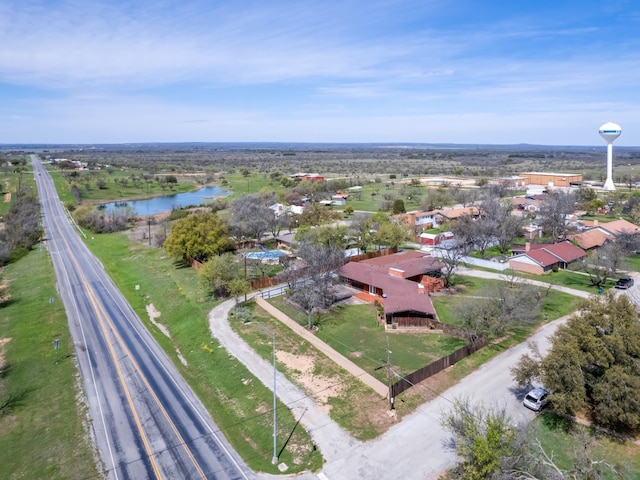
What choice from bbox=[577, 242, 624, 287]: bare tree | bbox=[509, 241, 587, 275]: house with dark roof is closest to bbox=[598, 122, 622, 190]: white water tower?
bbox=[509, 241, 587, 275]: house with dark roof

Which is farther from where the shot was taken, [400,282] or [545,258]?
[545,258]

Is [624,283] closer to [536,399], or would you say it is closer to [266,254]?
[536,399]

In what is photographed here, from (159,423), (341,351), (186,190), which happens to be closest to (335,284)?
(341,351)

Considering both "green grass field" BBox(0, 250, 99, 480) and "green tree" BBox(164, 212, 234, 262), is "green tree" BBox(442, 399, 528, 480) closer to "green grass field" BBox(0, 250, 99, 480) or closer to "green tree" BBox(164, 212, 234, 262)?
"green grass field" BBox(0, 250, 99, 480)

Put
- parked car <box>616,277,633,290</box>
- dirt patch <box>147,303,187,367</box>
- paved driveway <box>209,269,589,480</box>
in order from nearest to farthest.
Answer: paved driveway <box>209,269,589,480</box>
dirt patch <box>147,303,187,367</box>
parked car <box>616,277,633,290</box>

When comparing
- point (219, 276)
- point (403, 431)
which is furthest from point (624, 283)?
point (219, 276)

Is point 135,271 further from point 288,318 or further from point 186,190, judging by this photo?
point 186,190
